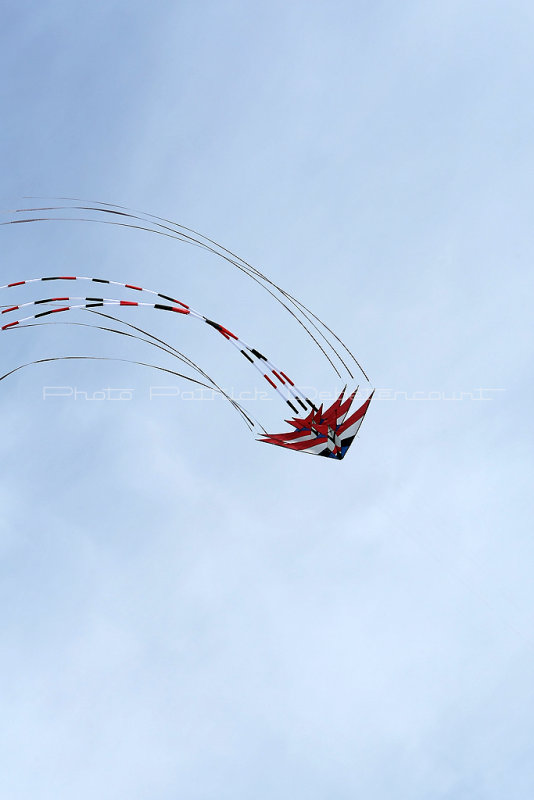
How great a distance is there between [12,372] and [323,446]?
12.6 m

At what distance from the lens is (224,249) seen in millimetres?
21875

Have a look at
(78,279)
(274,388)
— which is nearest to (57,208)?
(78,279)

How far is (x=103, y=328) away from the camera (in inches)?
880

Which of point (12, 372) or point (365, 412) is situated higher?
point (365, 412)

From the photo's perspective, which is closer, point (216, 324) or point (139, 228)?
point (139, 228)

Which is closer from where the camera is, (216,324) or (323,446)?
(216,324)

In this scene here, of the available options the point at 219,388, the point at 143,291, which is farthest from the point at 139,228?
the point at 219,388

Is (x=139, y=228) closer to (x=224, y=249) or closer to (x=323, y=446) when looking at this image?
(x=224, y=249)

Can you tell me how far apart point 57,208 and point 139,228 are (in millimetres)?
3335

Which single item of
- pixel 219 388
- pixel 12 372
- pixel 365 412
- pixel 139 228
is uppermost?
pixel 139 228

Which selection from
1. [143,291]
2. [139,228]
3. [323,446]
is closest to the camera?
[139,228]

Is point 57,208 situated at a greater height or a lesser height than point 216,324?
greater

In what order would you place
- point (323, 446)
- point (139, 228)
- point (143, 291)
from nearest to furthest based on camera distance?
point (139, 228), point (143, 291), point (323, 446)

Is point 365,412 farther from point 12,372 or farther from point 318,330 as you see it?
point 12,372
